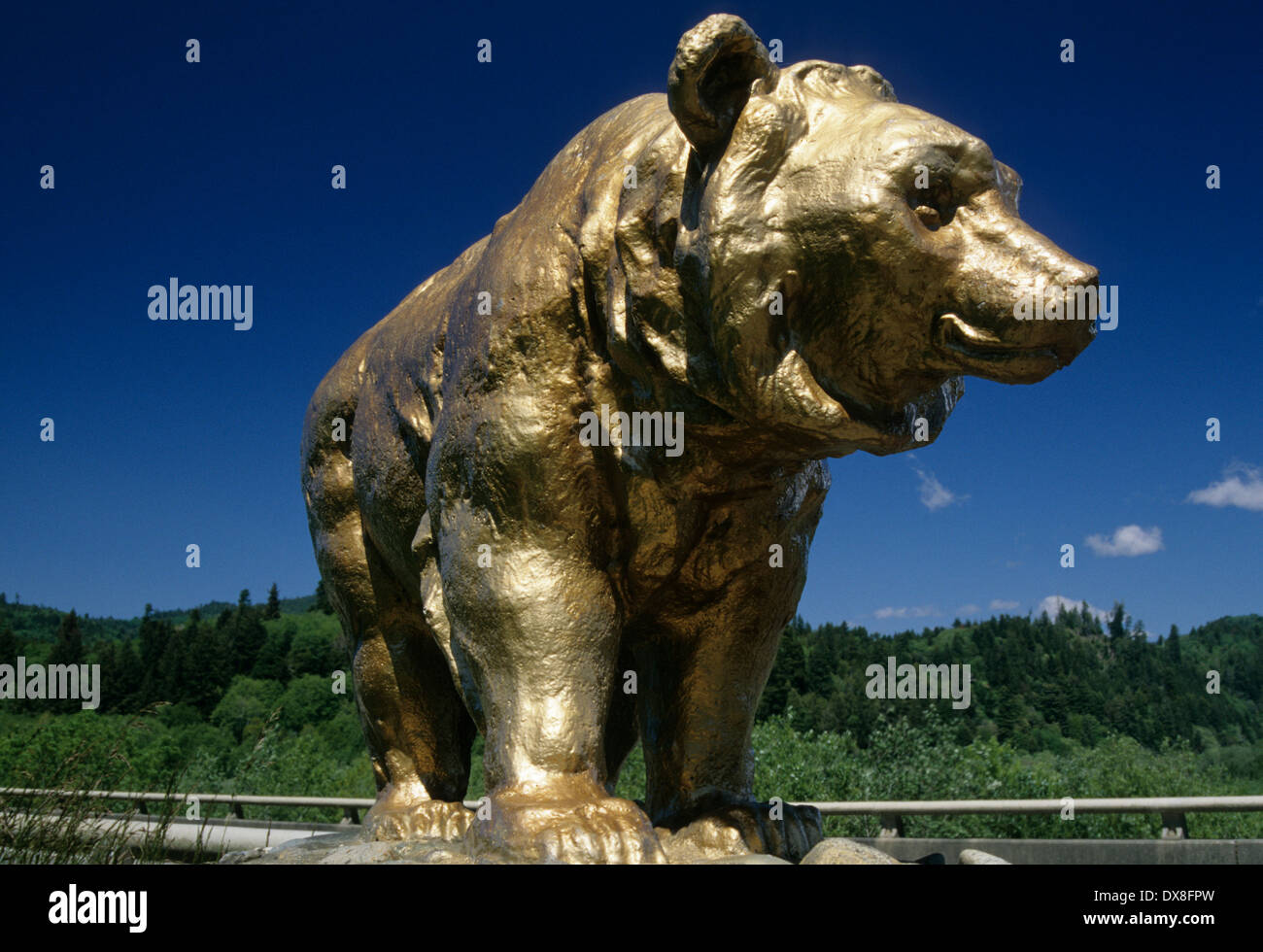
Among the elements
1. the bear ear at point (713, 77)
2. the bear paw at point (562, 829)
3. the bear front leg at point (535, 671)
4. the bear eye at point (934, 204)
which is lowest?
the bear paw at point (562, 829)

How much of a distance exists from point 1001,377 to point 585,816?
1.55m

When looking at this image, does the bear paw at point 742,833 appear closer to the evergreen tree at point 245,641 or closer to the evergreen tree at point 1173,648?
the evergreen tree at point 1173,648

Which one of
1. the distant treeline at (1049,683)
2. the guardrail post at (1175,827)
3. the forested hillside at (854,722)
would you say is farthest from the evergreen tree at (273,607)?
the guardrail post at (1175,827)

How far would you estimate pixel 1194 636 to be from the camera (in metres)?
28.9

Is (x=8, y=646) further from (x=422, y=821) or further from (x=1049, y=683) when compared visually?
(x=422, y=821)

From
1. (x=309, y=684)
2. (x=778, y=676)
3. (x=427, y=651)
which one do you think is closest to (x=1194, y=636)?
(x=778, y=676)

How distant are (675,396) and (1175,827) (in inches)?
152

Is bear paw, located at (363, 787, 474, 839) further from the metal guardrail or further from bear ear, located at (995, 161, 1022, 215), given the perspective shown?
bear ear, located at (995, 161, 1022, 215)

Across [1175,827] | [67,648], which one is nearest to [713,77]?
[1175,827]

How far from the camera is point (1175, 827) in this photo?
5.52 m

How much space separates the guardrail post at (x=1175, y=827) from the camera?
5.49 meters

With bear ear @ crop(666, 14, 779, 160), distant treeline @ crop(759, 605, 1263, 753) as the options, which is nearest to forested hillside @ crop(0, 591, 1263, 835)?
distant treeline @ crop(759, 605, 1263, 753)
